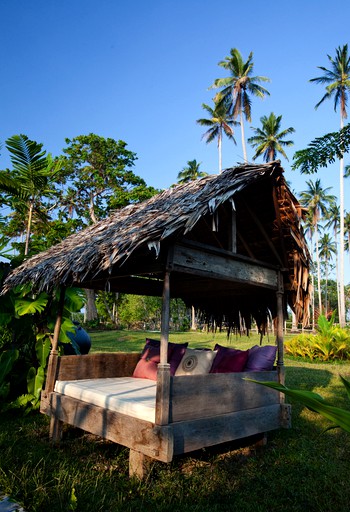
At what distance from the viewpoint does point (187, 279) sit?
6.30 m

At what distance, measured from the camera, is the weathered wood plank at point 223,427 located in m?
3.71

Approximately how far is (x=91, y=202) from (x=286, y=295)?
2144 cm

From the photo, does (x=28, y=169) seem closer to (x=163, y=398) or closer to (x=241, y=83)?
(x=163, y=398)

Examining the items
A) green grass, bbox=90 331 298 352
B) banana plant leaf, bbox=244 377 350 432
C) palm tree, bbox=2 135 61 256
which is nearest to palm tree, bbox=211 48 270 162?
green grass, bbox=90 331 298 352

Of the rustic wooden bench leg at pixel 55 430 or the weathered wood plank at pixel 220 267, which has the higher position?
the weathered wood plank at pixel 220 267

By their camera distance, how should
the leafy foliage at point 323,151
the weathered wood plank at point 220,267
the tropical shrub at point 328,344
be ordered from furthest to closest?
the tropical shrub at point 328,344, the weathered wood plank at point 220,267, the leafy foliage at point 323,151

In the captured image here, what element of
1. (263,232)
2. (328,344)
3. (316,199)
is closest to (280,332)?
(263,232)

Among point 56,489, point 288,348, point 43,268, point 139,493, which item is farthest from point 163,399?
point 288,348

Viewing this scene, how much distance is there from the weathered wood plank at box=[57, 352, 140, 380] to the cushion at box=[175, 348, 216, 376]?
3.28 feet

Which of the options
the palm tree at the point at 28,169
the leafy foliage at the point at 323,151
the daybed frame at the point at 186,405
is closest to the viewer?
the leafy foliage at the point at 323,151

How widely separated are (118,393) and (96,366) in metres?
1.39

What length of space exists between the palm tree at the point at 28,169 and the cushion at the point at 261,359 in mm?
4633

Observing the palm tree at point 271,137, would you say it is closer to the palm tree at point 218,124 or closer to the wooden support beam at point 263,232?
the palm tree at point 218,124

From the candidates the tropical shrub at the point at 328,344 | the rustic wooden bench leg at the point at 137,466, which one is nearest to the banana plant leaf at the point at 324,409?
the rustic wooden bench leg at the point at 137,466
